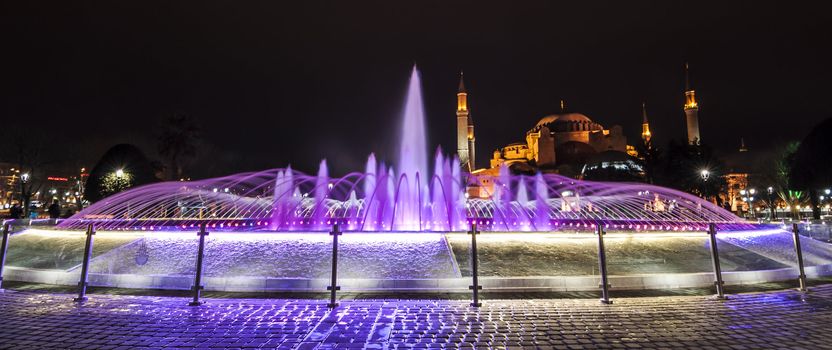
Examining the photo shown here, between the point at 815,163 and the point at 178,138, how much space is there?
55285 millimetres

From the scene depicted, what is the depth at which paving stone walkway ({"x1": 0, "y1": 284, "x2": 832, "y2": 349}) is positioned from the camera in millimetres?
4691

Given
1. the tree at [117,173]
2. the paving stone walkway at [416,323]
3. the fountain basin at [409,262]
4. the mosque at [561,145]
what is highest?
the mosque at [561,145]

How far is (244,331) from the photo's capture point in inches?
199

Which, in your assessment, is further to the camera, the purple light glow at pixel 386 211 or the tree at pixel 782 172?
the tree at pixel 782 172

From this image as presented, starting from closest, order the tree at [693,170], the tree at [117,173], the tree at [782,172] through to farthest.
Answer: the tree at [117,173] < the tree at [693,170] < the tree at [782,172]

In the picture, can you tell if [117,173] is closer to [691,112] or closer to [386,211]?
[386,211]

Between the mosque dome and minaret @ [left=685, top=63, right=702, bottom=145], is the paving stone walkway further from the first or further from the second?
the mosque dome

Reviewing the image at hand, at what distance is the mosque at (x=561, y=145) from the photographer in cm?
7831

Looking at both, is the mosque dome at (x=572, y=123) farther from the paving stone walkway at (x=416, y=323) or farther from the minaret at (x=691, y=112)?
the paving stone walkway at (x=416, y=323)

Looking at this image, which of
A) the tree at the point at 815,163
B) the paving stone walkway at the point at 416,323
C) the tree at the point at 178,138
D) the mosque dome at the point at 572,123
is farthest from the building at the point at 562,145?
the paving stone walkway at the point at 416,323

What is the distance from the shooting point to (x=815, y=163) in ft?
112

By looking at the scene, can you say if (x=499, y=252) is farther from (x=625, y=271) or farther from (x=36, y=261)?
(x=36, y=261)

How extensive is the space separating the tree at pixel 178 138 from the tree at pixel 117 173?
5.20 metres

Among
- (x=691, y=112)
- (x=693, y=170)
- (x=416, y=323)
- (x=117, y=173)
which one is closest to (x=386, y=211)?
(x=416, y=323)
